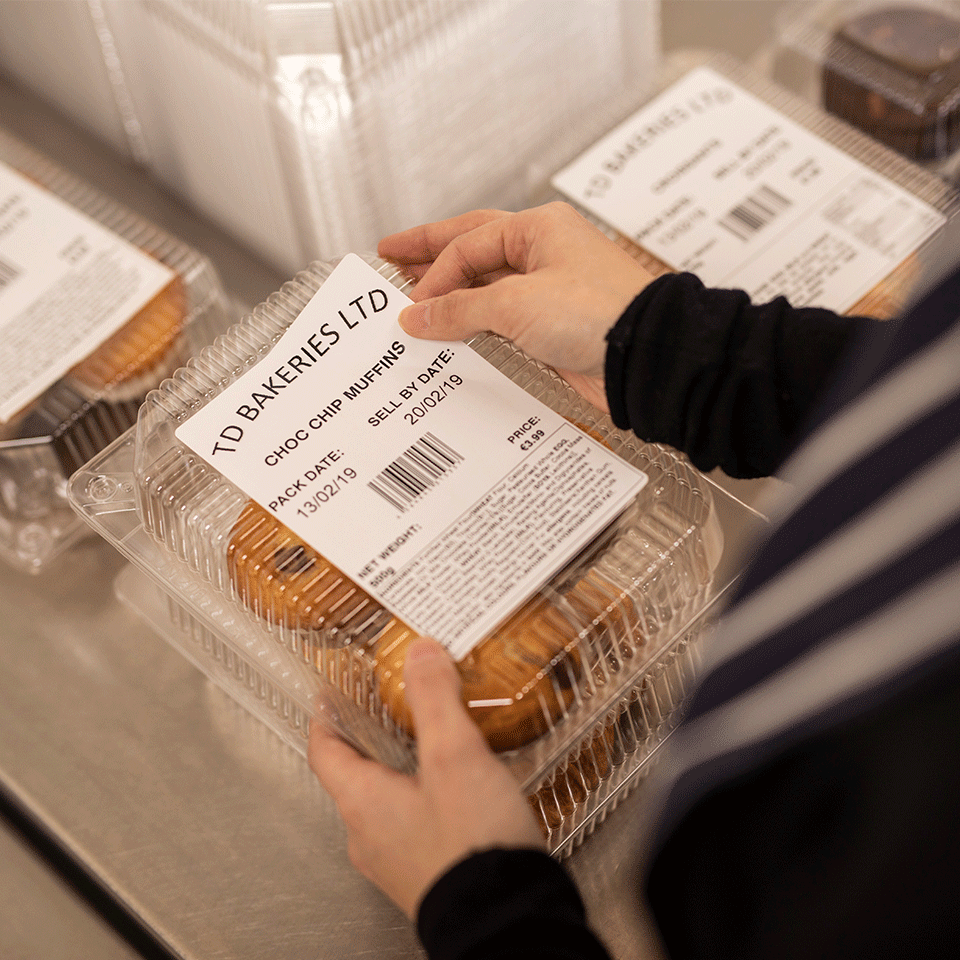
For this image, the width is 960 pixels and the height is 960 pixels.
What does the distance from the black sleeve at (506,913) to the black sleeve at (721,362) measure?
322 millimetres

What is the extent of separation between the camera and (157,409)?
0.84 m

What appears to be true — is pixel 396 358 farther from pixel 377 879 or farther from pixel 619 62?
pixel 619 62

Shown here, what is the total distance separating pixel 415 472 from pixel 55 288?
1.63 feet

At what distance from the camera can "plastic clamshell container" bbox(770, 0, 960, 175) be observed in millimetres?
1146

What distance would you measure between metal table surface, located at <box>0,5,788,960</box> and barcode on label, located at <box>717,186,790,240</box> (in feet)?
0.85

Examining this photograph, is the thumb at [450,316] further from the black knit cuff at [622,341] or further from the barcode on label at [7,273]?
the barcode on label at [7,273]

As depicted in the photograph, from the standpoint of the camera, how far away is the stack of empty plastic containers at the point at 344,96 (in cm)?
101

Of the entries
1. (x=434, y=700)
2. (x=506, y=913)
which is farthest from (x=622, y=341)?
(x=506, y=913)

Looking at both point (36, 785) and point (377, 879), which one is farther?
point (36, 785)

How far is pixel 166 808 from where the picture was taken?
939 millimetres

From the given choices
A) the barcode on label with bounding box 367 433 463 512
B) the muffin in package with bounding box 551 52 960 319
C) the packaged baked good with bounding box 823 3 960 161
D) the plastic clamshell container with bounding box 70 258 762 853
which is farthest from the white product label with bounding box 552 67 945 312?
the barcode on label with bounding box 367 433 463 512

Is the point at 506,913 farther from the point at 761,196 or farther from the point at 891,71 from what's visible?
the point at 891,71

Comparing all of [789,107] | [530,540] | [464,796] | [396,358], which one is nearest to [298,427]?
[396,358]

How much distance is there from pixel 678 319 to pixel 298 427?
0.93 ft
